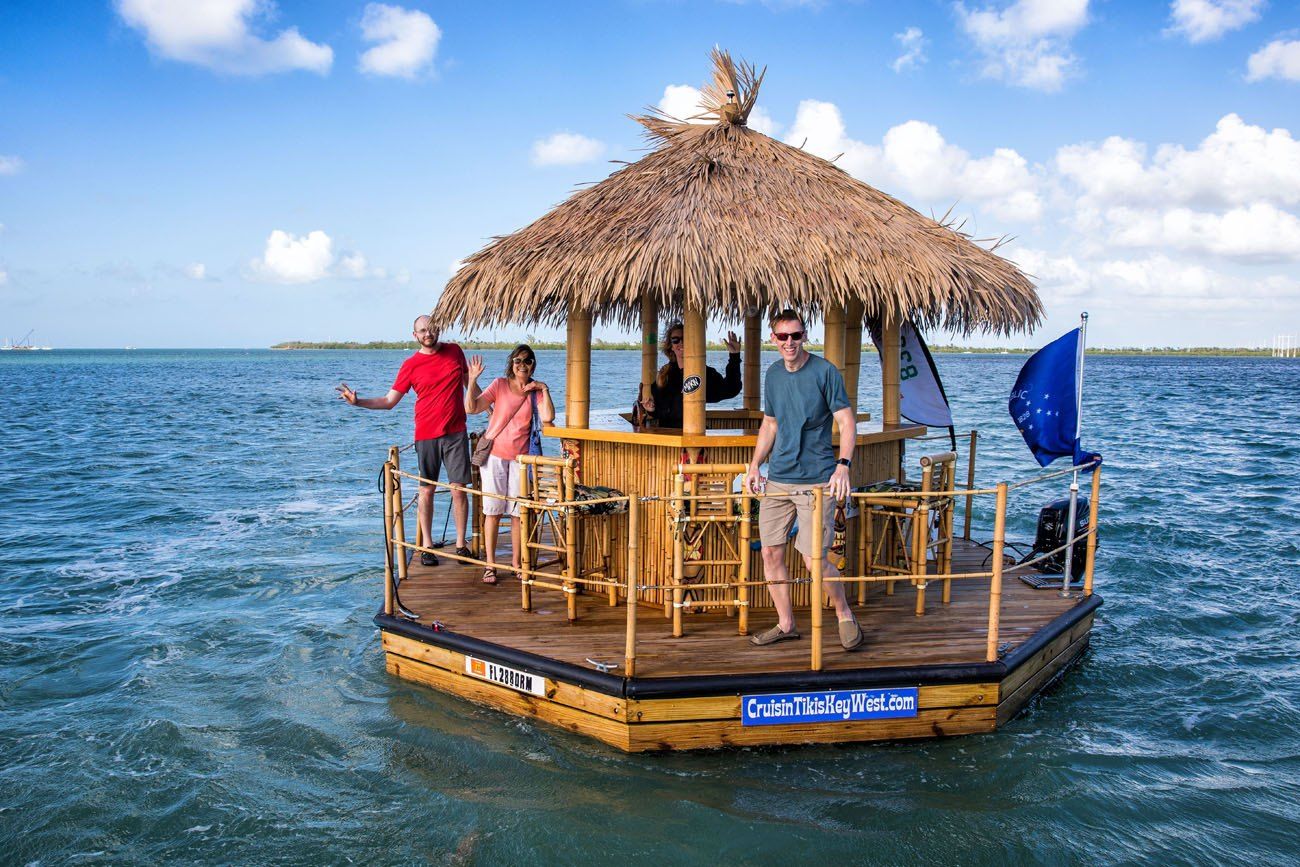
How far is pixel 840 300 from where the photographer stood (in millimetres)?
7207

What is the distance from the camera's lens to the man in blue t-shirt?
20.3 feet

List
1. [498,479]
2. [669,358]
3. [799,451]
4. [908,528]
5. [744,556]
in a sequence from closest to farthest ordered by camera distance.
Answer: [799,451] → [744,556] → [908,528] → [498,479] → [669,358]

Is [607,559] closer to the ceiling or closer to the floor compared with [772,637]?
closer to the ceiling

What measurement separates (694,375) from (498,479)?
2.09 meters

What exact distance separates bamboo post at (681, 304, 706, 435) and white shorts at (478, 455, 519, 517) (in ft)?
5.53

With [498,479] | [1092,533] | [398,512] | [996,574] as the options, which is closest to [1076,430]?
[1092,533]

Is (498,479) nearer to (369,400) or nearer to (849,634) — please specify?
(369,400)

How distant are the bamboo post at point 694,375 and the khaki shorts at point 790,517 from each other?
1.13 metres

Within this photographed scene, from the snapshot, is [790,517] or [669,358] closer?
[790,517]

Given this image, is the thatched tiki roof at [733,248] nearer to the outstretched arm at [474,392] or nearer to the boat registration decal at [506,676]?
the outstretched arm at [474,392]

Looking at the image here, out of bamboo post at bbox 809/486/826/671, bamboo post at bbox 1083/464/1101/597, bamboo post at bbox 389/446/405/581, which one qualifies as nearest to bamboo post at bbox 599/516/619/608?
bamboo post at bbox 389/446/405/581

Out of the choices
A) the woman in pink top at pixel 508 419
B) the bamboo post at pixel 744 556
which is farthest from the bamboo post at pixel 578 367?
the bamboo post at pixel 744 556

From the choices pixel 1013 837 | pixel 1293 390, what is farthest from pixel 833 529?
pixel 1293 390

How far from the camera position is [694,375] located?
7.51 m
